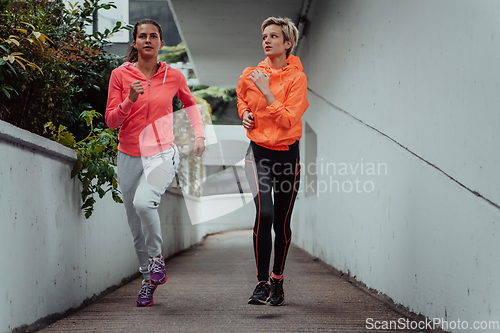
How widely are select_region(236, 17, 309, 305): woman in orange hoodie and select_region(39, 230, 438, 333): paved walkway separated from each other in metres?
0.26

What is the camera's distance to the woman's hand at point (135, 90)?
2849mm

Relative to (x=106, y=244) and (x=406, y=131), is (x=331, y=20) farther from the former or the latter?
(x=106, y=244)

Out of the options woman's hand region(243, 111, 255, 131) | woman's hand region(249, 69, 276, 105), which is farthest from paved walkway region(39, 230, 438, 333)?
woman's hand region(249, 69, 276, 105)

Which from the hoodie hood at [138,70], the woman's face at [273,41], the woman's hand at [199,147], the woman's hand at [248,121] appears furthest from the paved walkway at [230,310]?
the woman's face at [273,41]

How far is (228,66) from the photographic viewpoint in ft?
34.7

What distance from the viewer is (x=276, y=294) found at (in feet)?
10.4

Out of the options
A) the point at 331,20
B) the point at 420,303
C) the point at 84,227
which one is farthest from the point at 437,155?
the point at 331,20

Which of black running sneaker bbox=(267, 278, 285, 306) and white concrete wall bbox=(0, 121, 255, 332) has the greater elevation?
white concrete wall bbox=(0, 121, 255, 332)

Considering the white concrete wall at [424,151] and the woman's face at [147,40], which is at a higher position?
the woman's face at [147,40]

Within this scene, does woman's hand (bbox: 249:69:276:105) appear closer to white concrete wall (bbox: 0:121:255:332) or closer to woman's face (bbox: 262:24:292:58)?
woman's face (bbox: 262:24:292:58)

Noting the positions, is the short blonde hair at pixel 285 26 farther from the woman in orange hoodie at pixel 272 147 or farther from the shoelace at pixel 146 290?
the shoelace at pixel 146 290

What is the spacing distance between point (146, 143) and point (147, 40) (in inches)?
26.9

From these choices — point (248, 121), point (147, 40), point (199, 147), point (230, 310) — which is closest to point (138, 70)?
point (147, 40)

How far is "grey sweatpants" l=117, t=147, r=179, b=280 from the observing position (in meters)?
3.02
